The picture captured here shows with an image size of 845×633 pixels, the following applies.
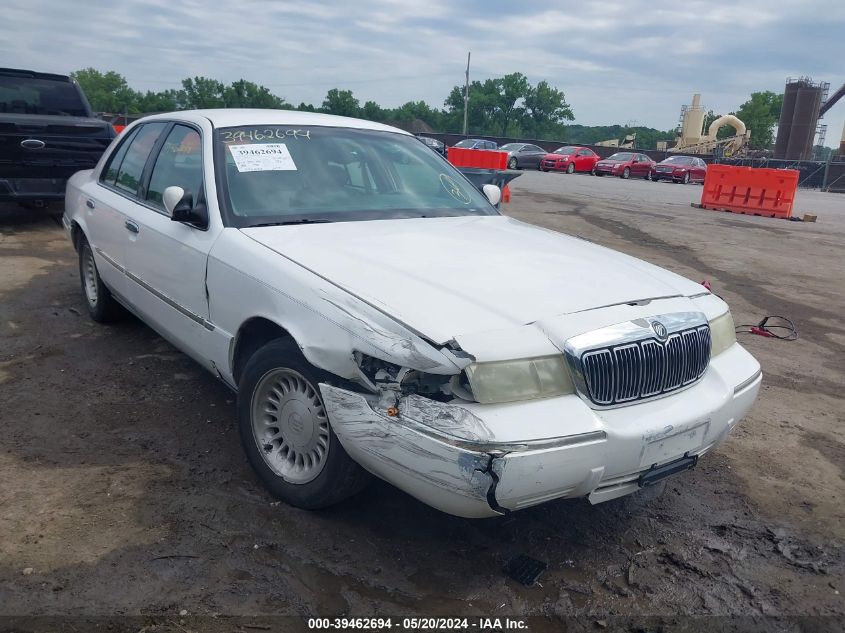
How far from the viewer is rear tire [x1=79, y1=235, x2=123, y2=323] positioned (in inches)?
205

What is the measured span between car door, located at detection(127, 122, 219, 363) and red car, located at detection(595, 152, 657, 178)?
100 ft

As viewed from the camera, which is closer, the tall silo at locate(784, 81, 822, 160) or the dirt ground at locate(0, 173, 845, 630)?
the dirt ground at locate(0, 173, 845, 630)

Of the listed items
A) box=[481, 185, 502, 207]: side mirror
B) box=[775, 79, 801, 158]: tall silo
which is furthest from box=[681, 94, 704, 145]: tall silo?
box=[481, 185, 502, 207]: side mirror

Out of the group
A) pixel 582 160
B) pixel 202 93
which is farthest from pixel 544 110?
pixel 582 160

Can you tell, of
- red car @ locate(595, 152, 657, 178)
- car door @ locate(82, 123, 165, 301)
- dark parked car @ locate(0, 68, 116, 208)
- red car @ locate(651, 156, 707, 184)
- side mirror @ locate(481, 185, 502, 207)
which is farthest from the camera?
red car @ locate(595, 152, 657, 178)

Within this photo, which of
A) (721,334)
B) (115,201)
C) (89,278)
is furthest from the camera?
(89,278)

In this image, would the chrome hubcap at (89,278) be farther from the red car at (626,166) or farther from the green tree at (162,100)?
the green tree at (162,100)

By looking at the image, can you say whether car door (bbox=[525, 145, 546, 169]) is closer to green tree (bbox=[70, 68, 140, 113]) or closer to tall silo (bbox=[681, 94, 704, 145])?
tall silo (bbox=[681, 94, 704, 145])

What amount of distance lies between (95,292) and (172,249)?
2.00 m

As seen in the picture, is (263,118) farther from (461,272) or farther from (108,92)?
(108,92)

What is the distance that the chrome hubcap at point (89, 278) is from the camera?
5.36 m

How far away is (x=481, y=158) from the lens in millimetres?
16734

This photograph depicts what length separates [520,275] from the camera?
119 inches

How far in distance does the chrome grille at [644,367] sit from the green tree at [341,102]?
262 ft
